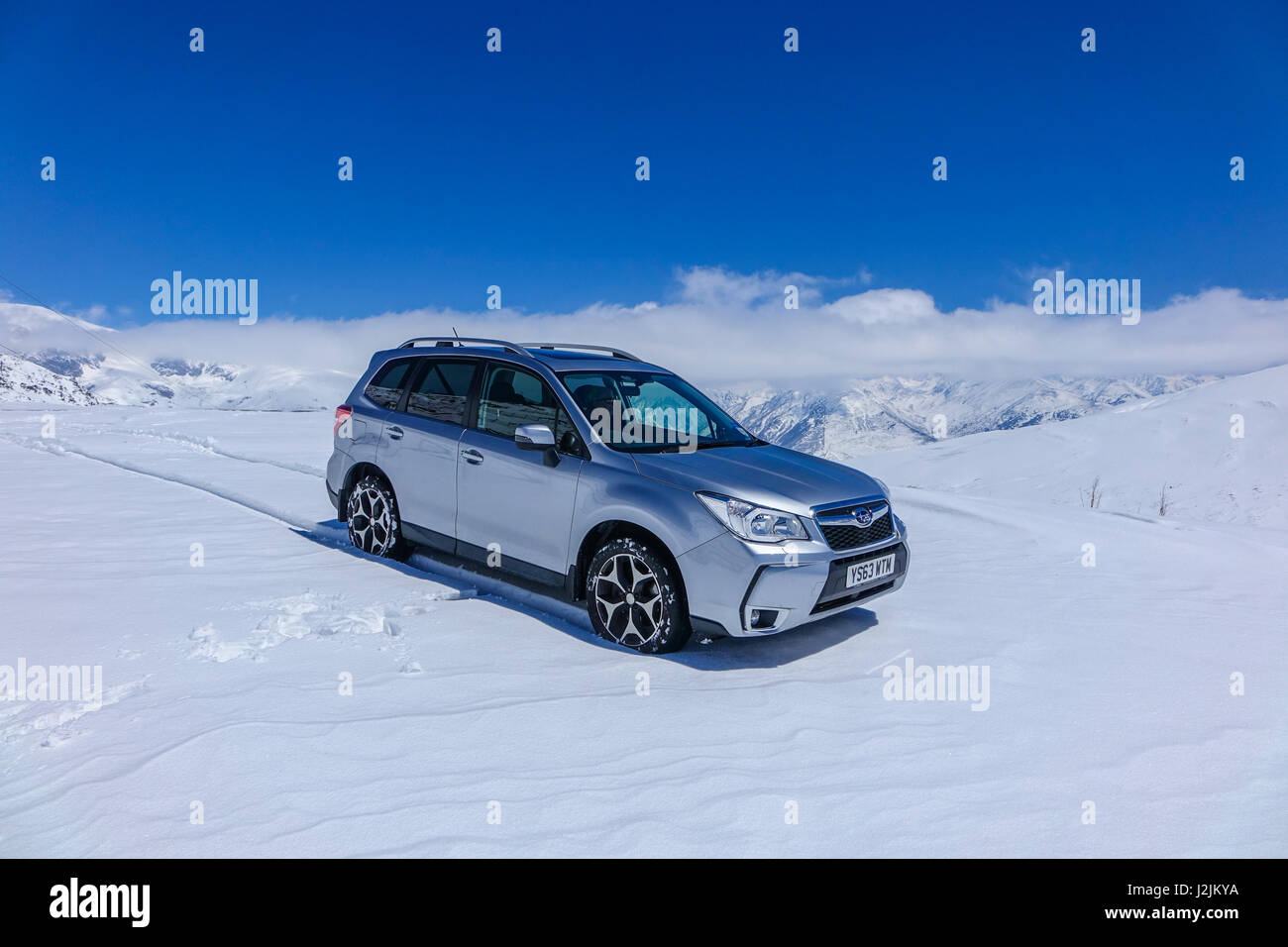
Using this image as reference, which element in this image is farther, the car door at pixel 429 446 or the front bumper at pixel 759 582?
the car door at pixel 429 446

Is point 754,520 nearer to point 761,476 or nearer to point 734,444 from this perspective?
point 761,476

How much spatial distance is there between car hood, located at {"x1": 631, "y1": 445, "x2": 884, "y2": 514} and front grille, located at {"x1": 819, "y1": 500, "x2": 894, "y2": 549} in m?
0.07

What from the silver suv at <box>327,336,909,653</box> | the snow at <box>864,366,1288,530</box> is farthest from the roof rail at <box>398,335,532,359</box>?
the snow at <box>864,366,1288,530</box>

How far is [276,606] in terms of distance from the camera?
5.50 m

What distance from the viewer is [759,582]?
4.51 meters

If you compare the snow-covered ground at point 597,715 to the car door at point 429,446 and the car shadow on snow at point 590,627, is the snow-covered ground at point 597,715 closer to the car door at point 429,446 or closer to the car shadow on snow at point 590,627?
the car shadow on snow at point 590,627

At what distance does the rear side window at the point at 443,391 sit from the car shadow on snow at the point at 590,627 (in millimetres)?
1092

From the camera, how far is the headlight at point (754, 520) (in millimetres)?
4594

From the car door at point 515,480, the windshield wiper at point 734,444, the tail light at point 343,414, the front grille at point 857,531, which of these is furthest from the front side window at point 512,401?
the front grille at point 857,531

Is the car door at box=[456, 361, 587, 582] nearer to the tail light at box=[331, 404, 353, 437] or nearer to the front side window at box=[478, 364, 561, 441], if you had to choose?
the front side window at box=[478, 364, 561, 441]

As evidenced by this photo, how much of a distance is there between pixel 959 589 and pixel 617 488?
128 inches

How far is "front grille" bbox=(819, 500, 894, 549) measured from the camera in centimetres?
482
